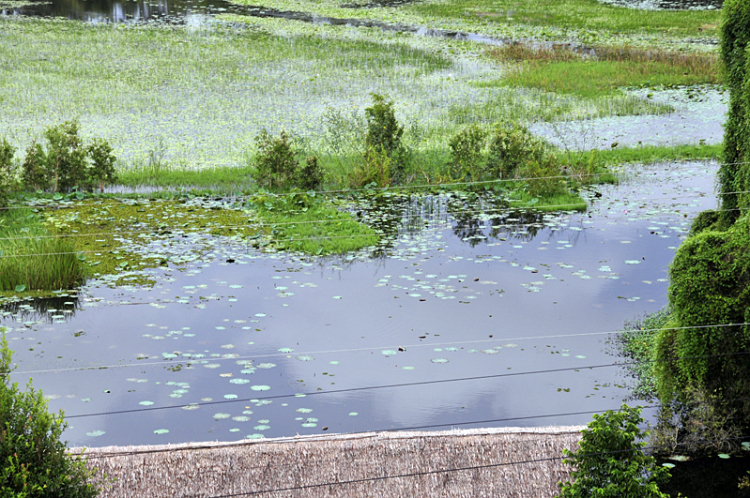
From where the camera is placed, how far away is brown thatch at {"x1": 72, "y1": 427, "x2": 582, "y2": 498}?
546 cm

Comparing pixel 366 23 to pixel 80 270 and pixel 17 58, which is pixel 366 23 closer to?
pixel 17 58

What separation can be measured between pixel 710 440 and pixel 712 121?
12.3 meters

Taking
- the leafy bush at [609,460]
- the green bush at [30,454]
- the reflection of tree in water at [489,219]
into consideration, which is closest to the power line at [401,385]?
the green bush at [30,454]

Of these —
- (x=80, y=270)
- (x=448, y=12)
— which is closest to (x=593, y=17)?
(x=448, y=12)

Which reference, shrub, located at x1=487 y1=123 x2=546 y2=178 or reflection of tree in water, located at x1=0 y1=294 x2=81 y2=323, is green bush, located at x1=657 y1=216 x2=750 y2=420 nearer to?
reflection of tree in water, located at x1=0 y1=294 x2=81 y2=323

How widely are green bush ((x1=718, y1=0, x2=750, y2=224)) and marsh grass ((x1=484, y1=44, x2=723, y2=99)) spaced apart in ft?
36.5

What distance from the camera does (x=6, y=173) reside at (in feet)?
39.1

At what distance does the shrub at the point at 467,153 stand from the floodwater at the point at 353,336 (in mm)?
2504

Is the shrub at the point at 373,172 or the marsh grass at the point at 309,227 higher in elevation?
the shrub at the point at 373,172

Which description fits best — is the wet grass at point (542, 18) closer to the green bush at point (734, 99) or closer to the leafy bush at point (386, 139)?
the leafy bush at point (386, 139)

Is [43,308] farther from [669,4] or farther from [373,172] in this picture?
[669,4]

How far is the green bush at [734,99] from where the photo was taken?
23.4 ft

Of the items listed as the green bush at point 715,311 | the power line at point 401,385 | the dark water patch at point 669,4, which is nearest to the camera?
the green bush at point 715,311

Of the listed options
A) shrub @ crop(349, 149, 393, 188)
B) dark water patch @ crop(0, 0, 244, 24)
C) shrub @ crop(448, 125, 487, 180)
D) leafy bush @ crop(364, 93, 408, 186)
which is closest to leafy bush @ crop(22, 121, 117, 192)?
shrub @ crop(349, 149, 393, 188)
